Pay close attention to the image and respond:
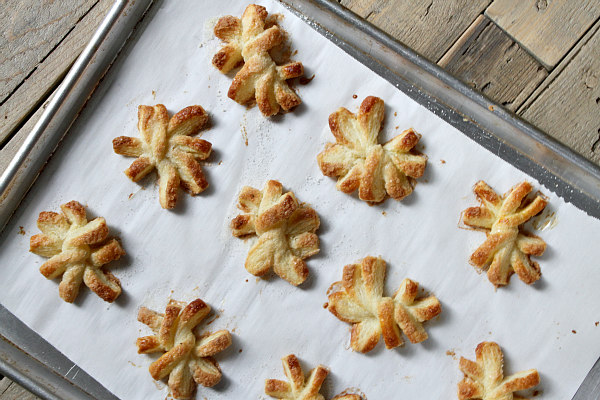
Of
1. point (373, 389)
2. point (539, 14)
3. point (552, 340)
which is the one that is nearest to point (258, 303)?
point (373, 389)

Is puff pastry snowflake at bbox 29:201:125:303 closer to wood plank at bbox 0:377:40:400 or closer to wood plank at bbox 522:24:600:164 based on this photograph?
wood plank at bbox 0:377:40:400

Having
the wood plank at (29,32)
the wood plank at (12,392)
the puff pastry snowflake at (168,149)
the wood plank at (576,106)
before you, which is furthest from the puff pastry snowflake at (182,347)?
the wood plank at (576,106)

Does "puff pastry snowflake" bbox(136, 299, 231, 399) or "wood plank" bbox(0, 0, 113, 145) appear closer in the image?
"puff pastry snowflake" bbox(136, 299, 231, 399)

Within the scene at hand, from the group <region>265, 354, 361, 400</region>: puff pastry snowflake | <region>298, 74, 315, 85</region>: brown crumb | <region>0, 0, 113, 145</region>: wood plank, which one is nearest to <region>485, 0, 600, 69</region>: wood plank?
<region>298, 74, 315, 85</region>: brown crumb

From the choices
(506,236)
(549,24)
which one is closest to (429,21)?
(549,24)

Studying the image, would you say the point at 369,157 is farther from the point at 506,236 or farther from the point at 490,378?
A: the point at 490,378

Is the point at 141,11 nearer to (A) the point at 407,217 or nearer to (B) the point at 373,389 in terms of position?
(A) the point at 407,217

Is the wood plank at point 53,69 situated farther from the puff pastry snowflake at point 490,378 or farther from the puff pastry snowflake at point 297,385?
the puff pastry snowflake at point 490,378
